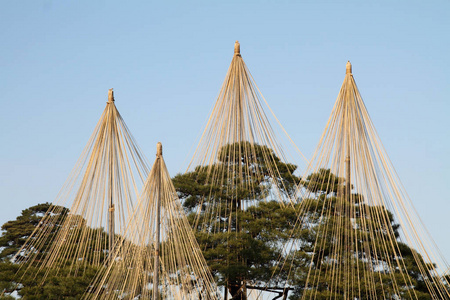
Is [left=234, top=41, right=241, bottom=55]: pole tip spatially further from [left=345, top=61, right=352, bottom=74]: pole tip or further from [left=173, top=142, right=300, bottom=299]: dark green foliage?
[left=345, top=61, right=352, bottom=74]: pole tip

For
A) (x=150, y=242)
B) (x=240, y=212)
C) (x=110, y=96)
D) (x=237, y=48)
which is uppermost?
(x=237, y=48)

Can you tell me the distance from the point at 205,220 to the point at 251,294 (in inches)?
99.7

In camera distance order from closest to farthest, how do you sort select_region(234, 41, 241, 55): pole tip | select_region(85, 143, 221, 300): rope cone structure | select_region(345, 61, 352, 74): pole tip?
select_region(85, 143, 221, 300): rope cone structure → select_region(345, 61, 352, 74): pole tip → select_region(234, 41, 241, 55): pole tip

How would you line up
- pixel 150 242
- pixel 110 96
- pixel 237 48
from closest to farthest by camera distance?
pixel 150 242 < pixel 110 96 < pixel 237 48

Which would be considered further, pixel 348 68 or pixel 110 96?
pixel 110 96

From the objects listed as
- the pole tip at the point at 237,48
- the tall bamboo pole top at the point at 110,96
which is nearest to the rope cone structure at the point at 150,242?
the tall bamboo pole top at the point at 110,96

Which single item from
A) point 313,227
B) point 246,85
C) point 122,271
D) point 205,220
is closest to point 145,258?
point 122,271

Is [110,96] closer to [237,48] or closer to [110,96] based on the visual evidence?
[110,96]

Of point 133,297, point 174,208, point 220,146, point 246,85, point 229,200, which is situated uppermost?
point 246,85

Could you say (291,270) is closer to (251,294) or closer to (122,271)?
(251,294)

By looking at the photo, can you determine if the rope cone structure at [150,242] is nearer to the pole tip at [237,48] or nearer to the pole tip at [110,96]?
the pole tip at [110,96]

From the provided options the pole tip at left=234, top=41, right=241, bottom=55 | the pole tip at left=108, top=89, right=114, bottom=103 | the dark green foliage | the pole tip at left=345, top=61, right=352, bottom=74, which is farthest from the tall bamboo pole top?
the pole tip at left=345, top=61, right=352, bottom=74

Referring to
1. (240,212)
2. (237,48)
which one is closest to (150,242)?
(240,212)

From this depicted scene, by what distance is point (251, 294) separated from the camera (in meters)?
21.0
